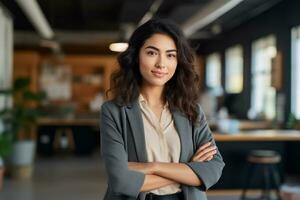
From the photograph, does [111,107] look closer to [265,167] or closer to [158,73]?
[158,73]

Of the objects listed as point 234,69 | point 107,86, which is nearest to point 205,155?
point 107,86

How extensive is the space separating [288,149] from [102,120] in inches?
209

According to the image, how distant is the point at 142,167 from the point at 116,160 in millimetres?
88

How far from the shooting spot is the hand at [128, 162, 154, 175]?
4.43 ft

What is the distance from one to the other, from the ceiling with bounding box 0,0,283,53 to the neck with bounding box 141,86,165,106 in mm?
4813

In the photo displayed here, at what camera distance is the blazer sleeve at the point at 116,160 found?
52.5 inches

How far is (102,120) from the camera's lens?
142 cm

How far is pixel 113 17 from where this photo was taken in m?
9.40

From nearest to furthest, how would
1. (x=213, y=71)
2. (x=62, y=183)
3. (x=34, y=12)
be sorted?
1. (x=62, y=183)
2. (x=34, y=12)
3. (x=213, y=71)

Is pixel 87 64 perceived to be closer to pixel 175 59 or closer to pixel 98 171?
pixel 98 171

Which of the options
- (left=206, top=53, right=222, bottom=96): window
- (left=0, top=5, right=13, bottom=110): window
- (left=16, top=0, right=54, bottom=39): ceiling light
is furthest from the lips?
(left=206, top=53, right=222, bottom=96): window

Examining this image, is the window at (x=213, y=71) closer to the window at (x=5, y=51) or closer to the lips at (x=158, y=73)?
the window at (x=5, y=51)

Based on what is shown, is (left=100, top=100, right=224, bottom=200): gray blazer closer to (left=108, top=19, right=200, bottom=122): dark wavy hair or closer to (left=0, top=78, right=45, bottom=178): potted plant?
(left=108, top=19, right=200, bottom=122): dark wavy hair

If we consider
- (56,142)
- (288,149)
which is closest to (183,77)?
(288,149)
